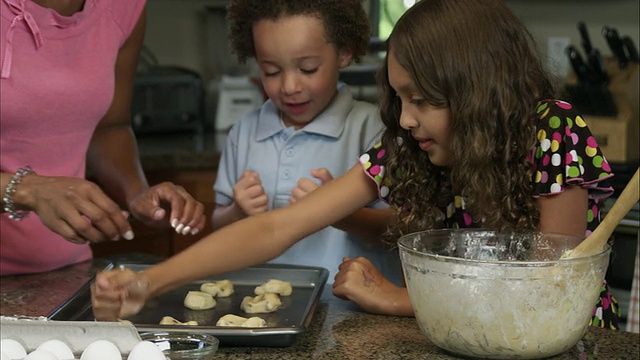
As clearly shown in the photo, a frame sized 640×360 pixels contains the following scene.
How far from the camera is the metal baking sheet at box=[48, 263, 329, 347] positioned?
3.91 ft

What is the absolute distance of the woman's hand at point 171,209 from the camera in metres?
1.52

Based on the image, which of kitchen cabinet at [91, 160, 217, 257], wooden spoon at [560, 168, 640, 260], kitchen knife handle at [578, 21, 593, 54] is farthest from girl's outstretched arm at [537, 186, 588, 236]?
kitchen knife handle at [578, 21, 593, 54]

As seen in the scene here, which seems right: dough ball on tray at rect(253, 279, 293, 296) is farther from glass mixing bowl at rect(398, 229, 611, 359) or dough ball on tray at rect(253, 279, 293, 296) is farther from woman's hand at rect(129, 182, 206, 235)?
glass mixing bowl at rect(398, 229, 611, 359)

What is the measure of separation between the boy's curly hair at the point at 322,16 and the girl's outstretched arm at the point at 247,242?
431 millimetres

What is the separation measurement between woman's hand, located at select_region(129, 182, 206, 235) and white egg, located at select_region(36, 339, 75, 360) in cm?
46

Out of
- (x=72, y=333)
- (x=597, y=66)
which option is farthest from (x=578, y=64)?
(x=72, y=333)

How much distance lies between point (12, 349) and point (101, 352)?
0.33 feet

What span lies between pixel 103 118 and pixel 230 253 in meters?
0.63

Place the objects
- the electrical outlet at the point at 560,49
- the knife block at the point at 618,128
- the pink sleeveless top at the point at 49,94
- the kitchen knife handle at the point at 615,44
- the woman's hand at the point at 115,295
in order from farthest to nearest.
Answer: the electrical outlet at the point at 560,49 < the kitchen knife handle at the point at 615,44 < the knife block at the point at 618,128 < the pink sleeveless top at the point at 49,94 < the woman's hand at the point at 115,295

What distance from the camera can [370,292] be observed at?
1.37 meters

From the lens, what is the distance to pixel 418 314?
119 centimetres

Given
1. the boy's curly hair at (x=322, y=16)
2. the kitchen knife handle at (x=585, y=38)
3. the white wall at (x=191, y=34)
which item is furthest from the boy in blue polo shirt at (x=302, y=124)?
the white wall at (x=191, y=34)

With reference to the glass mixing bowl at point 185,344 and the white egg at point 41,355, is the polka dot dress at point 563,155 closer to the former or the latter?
the glass mixing bowl at point 185,344

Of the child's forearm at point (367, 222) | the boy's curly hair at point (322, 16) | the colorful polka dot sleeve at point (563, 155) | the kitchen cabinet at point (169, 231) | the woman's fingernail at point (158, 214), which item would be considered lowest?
the kitchen cabinet at point (169, 231)
